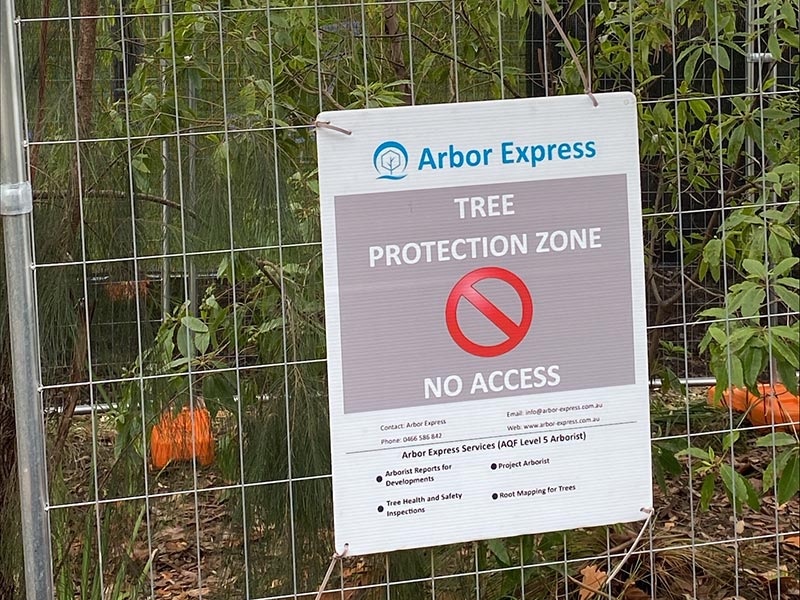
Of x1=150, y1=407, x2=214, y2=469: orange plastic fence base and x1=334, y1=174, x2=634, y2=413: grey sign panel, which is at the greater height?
x1=334, y1=174, x2=634, y2=413: grey sign panel

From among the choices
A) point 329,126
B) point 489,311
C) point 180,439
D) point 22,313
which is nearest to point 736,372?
point 489,311

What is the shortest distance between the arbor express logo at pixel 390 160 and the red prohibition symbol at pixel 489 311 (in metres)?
0.22

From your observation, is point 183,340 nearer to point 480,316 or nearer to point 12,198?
point 12,198

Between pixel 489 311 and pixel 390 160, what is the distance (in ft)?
1.04

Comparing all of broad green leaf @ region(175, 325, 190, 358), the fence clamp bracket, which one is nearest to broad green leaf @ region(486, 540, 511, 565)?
broad green leaf @ region(175, 325, 190, 358)

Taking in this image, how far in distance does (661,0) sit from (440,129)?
852 mm

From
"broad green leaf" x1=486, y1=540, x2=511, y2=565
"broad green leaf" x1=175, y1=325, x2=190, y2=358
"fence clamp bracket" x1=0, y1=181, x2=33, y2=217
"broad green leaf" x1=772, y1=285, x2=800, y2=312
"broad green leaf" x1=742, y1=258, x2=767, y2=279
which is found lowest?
"broad green leaf" x1=486, y1=540, x2=511, y2=565

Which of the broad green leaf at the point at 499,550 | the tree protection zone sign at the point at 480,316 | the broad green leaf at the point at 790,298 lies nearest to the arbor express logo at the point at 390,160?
the tree protection zone sign at the point at 480,316

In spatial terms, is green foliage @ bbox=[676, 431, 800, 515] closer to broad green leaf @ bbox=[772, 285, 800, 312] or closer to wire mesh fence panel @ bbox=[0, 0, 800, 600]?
wire mesh fence panel @ bbox=[0, 0, 800, 600]

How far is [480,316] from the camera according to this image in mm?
2193

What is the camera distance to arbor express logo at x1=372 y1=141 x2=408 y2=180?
7.00 feet

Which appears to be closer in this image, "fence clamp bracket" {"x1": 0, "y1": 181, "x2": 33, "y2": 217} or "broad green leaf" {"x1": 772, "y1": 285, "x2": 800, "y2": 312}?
"fence clamp bracket" {"x1": 0, "y1": 181, "x2": 33, "y2": 217}

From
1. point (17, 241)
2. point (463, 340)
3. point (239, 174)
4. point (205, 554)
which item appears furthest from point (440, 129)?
point (205, 554)

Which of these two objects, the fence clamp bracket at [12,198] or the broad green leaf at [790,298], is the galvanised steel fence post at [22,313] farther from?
the broad green leaf at [790,298]
